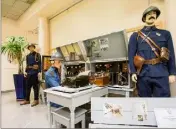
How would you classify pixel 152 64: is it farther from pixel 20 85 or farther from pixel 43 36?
pixel 43 36

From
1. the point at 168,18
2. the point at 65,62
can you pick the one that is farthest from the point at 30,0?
the point at 168,18

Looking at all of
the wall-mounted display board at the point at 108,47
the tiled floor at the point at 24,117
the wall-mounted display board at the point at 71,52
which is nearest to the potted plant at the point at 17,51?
the tiled floor at the point at 24,117

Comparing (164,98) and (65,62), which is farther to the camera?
(65,62)

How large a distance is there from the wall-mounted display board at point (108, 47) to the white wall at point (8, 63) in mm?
4230

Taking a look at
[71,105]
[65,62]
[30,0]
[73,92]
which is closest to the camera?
[71,105]

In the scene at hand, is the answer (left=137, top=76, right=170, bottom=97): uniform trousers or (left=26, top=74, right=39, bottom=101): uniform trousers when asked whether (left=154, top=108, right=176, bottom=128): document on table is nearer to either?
(left=137, top=76, right=170, bottom=97): uniform trousers

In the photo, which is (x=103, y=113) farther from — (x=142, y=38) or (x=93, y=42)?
(x=93, y=42)

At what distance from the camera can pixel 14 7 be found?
5.16 meters

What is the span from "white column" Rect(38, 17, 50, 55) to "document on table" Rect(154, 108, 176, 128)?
4.16m

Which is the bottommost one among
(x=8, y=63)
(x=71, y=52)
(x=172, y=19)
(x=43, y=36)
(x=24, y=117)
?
(x=24, y=117)

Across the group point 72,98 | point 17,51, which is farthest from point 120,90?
point 17,51

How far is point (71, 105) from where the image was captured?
166cm

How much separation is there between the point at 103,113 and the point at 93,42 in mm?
1556

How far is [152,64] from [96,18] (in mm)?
2223
